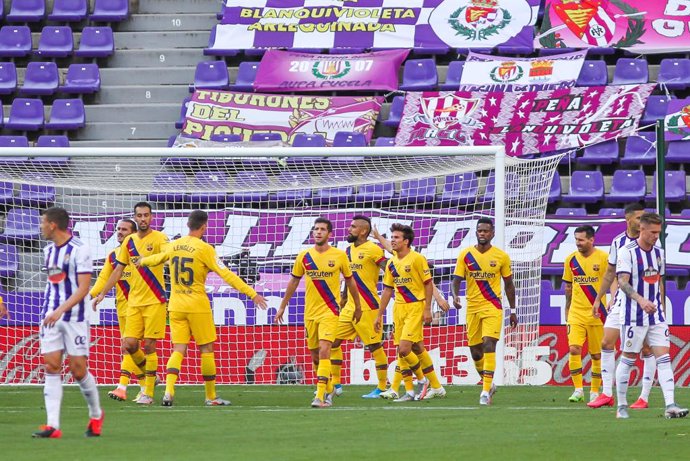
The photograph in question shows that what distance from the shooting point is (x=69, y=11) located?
2678 centimetres

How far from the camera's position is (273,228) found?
63.8 feet

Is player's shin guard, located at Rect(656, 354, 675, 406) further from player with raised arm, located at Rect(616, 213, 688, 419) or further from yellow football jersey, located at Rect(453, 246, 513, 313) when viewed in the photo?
yellow football jersey, located at Rect(453, 246, 513, 313)

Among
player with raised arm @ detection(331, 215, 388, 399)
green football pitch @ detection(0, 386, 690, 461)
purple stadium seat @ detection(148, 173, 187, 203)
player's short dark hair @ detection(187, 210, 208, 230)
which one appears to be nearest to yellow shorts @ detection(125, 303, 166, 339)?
green football pitch @ detection(0, 386, 690, 461)

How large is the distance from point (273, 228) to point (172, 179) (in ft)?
5.57

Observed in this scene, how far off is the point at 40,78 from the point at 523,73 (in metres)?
9.39

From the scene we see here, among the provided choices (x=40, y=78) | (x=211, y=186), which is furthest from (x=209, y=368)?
(x=40, y=78)

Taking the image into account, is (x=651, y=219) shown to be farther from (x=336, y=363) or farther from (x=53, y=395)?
(x=53, y=395)

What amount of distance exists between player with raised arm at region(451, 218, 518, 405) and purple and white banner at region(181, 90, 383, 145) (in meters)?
8.43

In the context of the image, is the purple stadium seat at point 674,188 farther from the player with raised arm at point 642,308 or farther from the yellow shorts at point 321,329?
the player with raised arm at point 642,308

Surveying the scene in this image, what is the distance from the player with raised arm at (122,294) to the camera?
14750mm

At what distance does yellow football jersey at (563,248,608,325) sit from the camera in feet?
50.1

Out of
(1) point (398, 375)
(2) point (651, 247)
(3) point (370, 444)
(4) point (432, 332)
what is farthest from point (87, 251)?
(4) point (432, 332)

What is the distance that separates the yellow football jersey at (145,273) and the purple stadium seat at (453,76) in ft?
32.5

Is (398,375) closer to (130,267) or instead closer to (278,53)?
(130,267)
